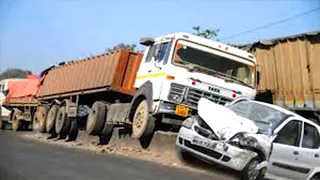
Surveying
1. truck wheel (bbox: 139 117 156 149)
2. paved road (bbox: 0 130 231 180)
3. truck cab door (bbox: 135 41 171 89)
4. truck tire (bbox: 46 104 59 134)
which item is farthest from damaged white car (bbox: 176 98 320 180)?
truck tire (bbox: 46 104 59 134)

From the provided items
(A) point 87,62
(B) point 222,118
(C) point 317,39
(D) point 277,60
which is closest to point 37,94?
(A) point 87,62

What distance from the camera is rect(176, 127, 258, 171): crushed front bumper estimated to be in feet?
34.8

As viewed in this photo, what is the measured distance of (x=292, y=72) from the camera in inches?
660

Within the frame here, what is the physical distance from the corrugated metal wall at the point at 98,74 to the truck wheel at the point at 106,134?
1.28m

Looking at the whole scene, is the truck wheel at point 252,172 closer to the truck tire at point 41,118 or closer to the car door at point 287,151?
the car door at point 287,151

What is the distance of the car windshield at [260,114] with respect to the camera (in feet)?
37.1

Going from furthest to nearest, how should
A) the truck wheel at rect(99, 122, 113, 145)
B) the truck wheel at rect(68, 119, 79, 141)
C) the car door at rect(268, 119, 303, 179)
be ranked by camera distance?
1. the truck wheel at rect(68, 119, 79, 141)
2. the truck wheel at rect(99, 122, 113, 145)
3. the car door at rect(268, 119, 303, 179)

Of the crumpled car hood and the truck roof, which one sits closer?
the crumpled car hood

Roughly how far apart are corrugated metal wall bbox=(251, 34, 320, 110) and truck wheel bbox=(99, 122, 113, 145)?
482 centimetres

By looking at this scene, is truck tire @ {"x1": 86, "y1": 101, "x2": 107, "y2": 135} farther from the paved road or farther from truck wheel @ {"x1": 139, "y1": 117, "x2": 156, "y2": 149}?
the paved road

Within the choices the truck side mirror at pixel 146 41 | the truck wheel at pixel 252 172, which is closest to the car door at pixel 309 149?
the truck wheel at pixel 252 172

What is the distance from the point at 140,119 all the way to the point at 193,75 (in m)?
1.95

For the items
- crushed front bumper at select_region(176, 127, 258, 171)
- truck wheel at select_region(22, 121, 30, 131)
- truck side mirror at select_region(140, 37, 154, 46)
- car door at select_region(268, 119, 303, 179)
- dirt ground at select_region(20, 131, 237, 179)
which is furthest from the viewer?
truck wheel at select_region(22, 121, 30, 131)

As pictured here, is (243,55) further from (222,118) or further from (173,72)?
(222,118)
